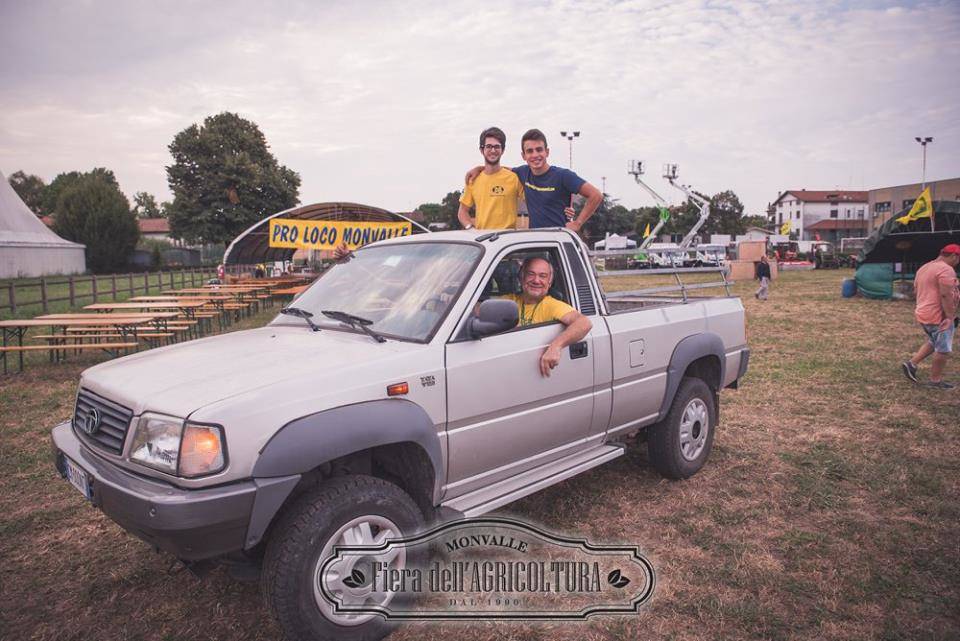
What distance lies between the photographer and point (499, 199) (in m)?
5.12

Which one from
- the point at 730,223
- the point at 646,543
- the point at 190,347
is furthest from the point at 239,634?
the point at 730,223

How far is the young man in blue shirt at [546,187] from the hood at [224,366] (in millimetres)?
2466

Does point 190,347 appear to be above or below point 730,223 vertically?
below

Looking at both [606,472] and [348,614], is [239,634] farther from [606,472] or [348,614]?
[606,472]

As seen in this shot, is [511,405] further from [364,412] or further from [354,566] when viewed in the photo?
[354,566]

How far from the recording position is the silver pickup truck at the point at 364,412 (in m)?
2.42

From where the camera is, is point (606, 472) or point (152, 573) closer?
point (152, 573)

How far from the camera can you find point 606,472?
5.02m

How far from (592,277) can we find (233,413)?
2559mm

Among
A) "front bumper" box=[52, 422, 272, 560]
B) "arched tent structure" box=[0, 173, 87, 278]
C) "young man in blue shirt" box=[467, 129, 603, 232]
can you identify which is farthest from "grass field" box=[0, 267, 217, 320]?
"front bumper" box=[52, 422, 272, 560]

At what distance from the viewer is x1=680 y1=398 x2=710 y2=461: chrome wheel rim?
4.76 m

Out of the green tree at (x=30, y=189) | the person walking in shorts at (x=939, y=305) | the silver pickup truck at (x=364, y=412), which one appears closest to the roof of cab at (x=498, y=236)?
the silver pickup truck at (x=364, y=412)

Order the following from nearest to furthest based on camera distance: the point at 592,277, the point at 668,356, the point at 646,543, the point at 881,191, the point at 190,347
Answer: the point at 190,347, the point at 646,543, the point at 592,277, the point at 668,356, the point at 881,191

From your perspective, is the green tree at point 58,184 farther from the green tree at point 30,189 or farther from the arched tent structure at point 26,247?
the arched tent structure at point 26,247
